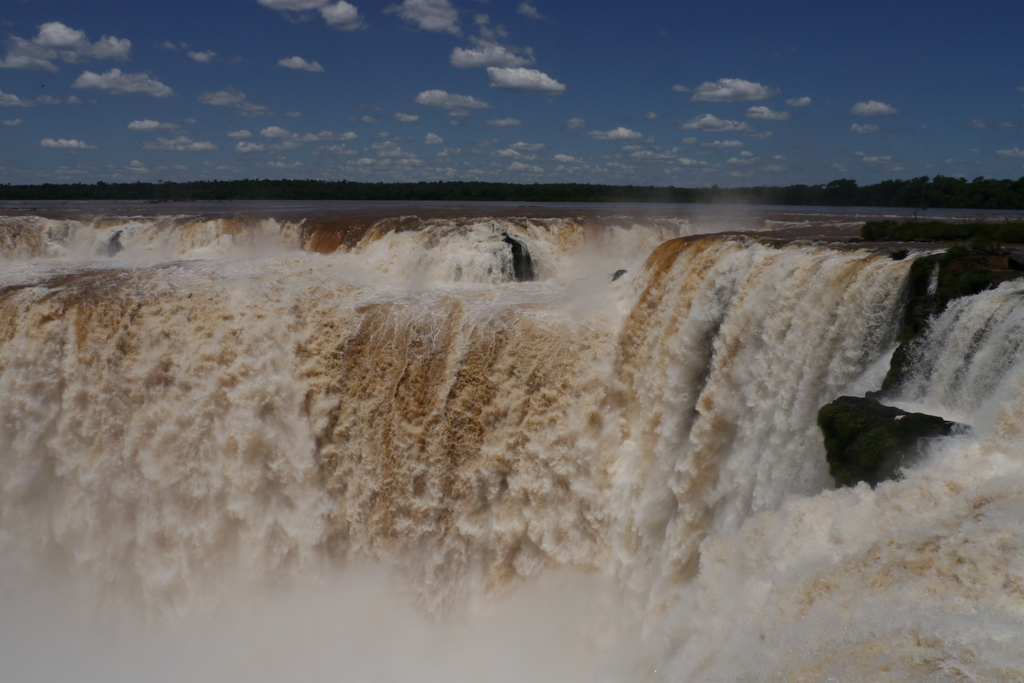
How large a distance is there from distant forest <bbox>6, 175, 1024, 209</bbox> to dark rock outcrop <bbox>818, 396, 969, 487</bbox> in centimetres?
3225

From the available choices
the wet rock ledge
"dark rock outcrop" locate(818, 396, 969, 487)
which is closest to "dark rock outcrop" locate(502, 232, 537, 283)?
the wet rock ledge

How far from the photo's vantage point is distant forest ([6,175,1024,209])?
109 ft

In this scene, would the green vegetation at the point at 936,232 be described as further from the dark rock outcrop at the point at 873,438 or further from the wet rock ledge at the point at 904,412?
the dark rock outcrop at the point at 873,438

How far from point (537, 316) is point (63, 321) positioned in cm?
752

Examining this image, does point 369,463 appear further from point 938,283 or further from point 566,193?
point 566,193

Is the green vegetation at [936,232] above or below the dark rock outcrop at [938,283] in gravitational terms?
above

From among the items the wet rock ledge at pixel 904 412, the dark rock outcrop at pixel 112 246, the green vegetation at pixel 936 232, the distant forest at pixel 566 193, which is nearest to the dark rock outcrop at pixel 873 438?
the wet rock ledge at pixel 904 412

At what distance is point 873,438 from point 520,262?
11.8 metres

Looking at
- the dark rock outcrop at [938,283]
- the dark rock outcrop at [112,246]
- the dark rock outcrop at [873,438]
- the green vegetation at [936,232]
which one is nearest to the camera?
the dark rock outcrop at [873,438]

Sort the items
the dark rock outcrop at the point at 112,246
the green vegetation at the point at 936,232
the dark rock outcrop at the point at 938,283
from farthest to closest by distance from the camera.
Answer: the dark rock outcrop at the point at 112,246 → the green vegetation at the point at 936,232 → the dark rock outcrop at the point at 938,283

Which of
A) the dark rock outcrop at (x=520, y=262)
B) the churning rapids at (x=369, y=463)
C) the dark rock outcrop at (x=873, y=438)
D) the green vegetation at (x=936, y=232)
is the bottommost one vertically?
the churning rapids at (x=369, y=463)

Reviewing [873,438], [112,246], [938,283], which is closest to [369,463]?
[873,438]

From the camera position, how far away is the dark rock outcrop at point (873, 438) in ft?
18.5

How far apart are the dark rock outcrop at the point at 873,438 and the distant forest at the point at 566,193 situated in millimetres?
32253
